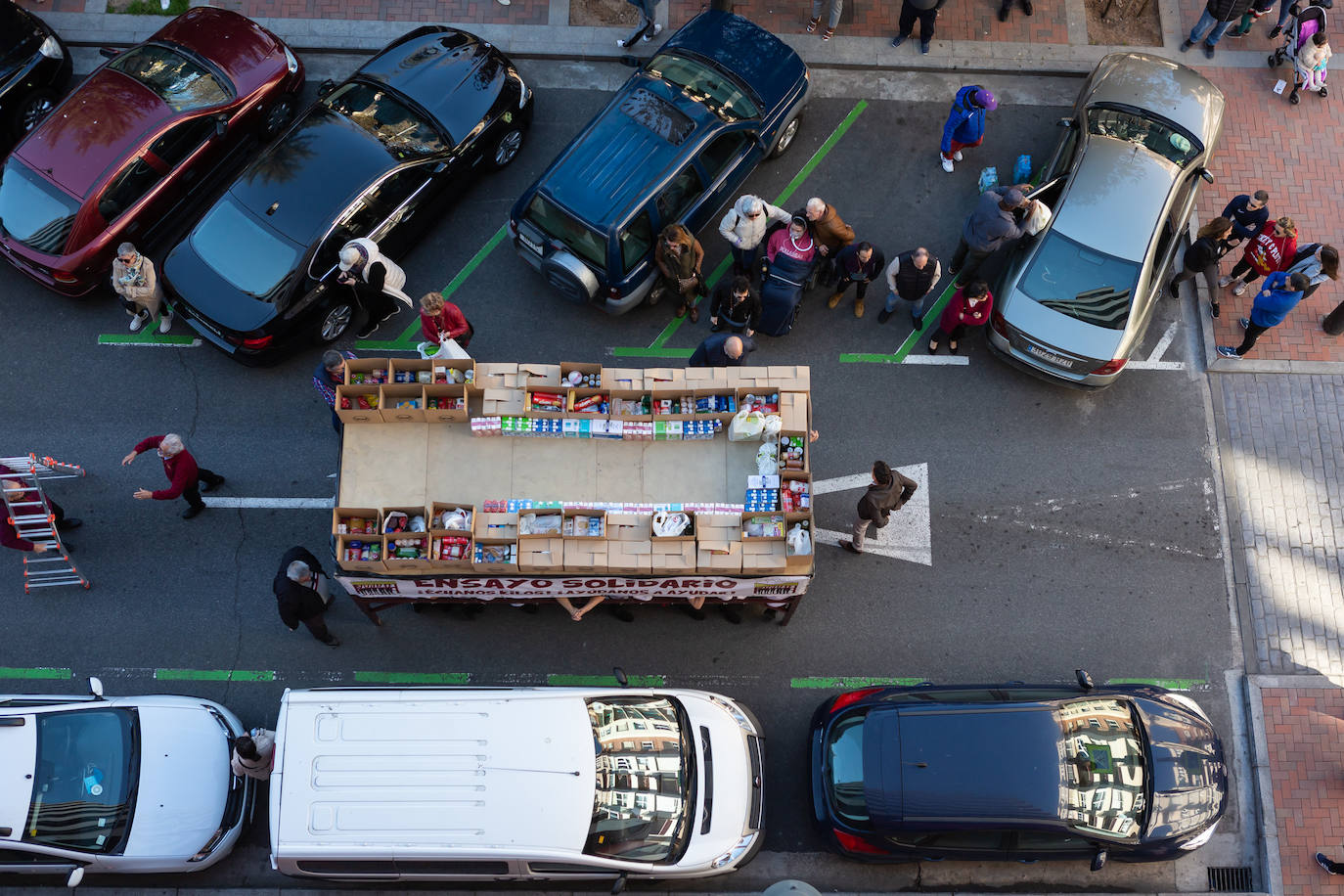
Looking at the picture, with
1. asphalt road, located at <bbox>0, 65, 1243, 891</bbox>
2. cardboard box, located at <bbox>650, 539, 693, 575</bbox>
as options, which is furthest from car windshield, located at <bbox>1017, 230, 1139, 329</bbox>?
cardboard box, located at <bbox>650, 539, 693, 575</bbox>

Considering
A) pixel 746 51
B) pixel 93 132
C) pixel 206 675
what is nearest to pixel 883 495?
pixel 746 51

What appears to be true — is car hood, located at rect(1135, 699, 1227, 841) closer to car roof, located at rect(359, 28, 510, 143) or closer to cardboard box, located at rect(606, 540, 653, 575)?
cardboard box, located at rect(606, 540, 653, 575)

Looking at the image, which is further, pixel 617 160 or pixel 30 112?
pixel 30 112

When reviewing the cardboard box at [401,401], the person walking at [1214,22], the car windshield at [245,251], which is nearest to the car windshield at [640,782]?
the cardboard box at [401,401]

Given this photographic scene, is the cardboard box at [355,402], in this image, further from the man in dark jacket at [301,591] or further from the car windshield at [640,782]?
the car windshield at [640,782]

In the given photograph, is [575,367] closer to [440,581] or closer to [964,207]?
[440,581]

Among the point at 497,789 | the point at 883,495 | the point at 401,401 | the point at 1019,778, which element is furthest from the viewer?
the point at 883,495

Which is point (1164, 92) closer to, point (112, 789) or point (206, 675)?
point (206, 675)
